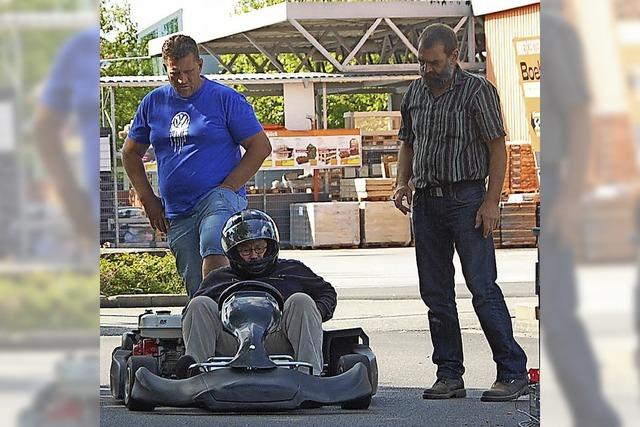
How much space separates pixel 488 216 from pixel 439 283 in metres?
0.66

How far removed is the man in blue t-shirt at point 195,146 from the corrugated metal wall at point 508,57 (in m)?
19.1

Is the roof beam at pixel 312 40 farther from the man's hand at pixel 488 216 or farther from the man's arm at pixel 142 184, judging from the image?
the man's hand at pixel 488 216

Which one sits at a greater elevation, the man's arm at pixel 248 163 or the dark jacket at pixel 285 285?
the man's arm at pixel 248 163

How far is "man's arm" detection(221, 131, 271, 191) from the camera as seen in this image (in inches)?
333

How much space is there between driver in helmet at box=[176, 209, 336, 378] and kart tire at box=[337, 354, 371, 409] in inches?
5.6

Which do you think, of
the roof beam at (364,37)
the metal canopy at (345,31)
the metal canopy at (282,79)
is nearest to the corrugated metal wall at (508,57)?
the metal canopy at (345,31)

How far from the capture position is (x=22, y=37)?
2512 millimetres

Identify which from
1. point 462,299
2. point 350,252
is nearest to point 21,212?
point 462,299

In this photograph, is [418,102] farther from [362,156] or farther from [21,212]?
[362,156]

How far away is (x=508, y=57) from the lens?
92.5 ft

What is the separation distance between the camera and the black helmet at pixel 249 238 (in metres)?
7.72

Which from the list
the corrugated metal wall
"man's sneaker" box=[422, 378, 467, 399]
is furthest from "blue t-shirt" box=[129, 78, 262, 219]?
the corrugated metal wall

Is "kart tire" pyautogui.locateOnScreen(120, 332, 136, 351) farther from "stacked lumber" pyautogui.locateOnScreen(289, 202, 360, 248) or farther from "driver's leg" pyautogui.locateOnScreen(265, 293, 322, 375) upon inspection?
"stacked lumber" pyautogui.locateOnScreen(289, 202, 360, 248)

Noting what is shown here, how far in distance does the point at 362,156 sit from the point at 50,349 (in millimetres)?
24922
